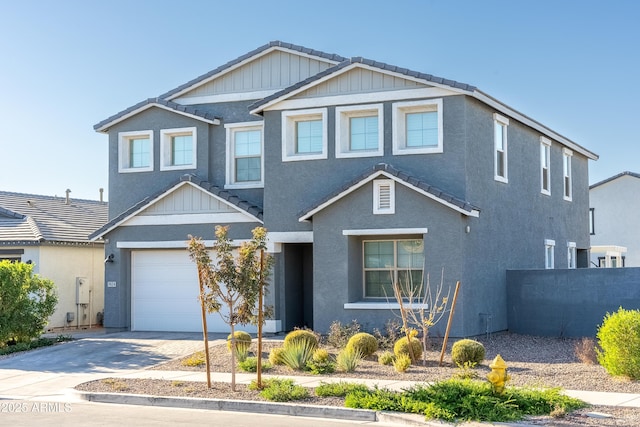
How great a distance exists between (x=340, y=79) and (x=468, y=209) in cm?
495

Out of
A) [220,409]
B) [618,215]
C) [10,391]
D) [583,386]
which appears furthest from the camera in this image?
[618,215]

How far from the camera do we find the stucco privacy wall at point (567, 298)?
861 inches

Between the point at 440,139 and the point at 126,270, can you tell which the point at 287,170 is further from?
the point at 126,270

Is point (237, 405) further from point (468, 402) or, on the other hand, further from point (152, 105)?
point (152, 105)

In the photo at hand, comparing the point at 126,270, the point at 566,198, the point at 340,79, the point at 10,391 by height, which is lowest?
the point at 10,391

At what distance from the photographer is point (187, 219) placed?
80.1 feet

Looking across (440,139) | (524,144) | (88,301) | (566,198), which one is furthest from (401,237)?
(88,301)

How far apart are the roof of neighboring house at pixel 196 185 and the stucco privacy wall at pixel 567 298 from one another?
734 centimetres

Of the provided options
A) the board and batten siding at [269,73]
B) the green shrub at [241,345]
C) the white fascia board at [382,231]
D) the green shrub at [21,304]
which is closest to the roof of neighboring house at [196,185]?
the green shrub at [21,304]

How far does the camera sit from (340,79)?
22344mm

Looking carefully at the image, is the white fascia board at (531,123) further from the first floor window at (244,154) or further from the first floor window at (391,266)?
the first floor window at (244,154)

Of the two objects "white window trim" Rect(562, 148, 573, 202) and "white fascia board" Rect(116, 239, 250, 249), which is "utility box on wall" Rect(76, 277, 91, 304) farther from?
"white window trim" Rect(562, 148, 573, 202)

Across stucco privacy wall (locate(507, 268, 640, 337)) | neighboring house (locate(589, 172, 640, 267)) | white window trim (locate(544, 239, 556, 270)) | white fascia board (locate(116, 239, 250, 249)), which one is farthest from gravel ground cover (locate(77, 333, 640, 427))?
neighboring house (locate(589, 172, 640, 267))

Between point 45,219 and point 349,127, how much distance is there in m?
12.4
